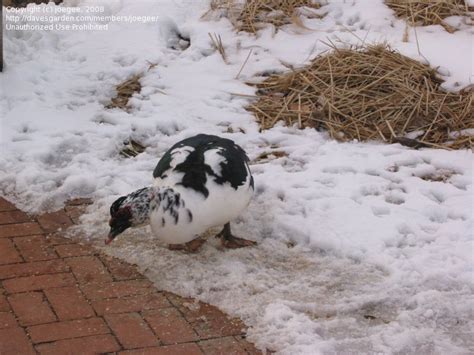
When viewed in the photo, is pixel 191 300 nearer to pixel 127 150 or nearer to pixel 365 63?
pixel 127 150

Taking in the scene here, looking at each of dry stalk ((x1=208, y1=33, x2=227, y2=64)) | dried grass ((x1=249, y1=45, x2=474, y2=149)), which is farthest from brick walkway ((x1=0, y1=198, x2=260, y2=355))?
dry stalk ((x1=208, y1=33, x2=227, y2=64))

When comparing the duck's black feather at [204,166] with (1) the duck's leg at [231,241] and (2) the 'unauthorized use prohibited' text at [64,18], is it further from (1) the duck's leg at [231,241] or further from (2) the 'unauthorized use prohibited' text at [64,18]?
(2) the 'unauthorized use prohibited' text at [64,18]

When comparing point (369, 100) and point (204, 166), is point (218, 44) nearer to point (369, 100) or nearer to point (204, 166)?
point (369, 100)

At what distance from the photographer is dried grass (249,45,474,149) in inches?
223

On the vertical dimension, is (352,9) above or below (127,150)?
above

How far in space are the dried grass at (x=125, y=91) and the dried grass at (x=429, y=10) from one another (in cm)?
228

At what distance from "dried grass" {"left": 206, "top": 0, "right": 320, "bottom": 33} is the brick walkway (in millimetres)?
3157

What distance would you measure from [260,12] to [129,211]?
3.46 m

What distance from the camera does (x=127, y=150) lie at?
5496 millimetres

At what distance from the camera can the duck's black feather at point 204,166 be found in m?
4.16

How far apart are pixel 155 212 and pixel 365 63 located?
2.62 meters

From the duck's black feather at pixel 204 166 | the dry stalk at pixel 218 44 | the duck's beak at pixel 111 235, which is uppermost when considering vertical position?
the duck's black feather at pixel 204 166

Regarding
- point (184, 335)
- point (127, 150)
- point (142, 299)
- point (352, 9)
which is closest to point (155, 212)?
point (142, 299)

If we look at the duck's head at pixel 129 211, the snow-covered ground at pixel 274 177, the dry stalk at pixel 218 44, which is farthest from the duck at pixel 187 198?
the dry stalk at pixel 218 44
